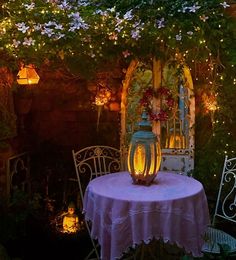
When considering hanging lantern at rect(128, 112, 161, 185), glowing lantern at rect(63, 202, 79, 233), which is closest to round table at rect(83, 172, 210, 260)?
hanging lantern at rect(128, 112, 161, 185)

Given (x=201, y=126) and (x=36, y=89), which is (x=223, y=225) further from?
(x=36, y=89)

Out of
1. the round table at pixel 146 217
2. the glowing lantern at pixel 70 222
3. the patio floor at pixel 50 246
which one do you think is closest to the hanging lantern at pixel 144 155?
the round table at pixel 146 217

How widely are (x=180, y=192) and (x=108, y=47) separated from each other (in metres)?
1.73

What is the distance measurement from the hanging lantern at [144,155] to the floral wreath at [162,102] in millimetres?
1687

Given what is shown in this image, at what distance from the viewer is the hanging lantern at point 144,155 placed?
3.31 m

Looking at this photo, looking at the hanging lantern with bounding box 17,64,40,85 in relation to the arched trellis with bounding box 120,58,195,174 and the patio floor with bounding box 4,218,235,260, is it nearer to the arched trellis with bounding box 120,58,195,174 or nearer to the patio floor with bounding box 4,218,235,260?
the arched trellis with bounding box 120,58,195,174

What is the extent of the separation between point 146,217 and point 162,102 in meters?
2.33

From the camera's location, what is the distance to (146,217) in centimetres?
304

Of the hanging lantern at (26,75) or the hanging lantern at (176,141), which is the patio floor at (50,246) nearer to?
Answer: the hanging lantern at (176,141)

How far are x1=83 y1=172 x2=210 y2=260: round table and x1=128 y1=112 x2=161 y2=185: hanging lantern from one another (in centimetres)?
11

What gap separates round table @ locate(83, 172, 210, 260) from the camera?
10.0 feet

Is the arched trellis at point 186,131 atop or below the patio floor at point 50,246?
atop

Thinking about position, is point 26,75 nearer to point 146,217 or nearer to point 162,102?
point 162,102

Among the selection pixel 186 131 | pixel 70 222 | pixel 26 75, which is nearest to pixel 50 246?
pixel 70 222
